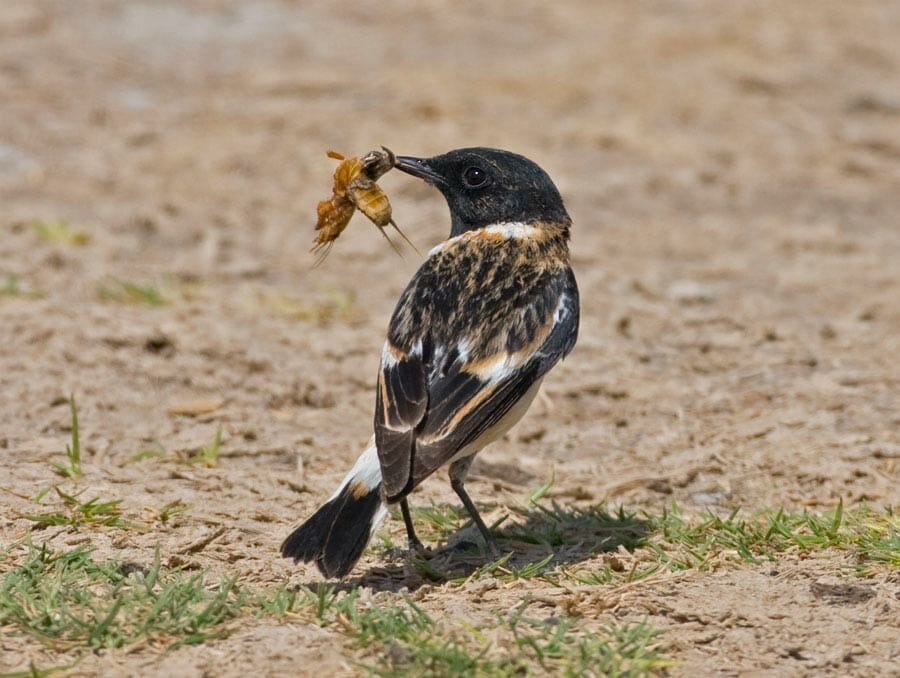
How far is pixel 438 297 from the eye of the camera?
604 cm

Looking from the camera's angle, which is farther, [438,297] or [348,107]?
[348,107]

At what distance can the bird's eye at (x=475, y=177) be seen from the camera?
6.64m

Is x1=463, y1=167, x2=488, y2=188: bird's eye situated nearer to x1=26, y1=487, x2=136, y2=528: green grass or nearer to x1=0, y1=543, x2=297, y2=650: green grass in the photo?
x1=26, y1=487, x2=136, y2=528: green grass

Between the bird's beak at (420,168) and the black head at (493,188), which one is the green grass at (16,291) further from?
the black head at (493,188)

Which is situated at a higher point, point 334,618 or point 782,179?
point 782,179

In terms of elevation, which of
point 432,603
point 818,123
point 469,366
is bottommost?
point 432,603

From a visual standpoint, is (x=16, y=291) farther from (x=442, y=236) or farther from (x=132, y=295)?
(x=442, y=236)

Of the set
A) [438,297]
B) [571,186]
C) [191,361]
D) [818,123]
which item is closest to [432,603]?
Answer: [438,297]

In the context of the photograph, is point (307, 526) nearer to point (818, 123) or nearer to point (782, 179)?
point (782, 179)

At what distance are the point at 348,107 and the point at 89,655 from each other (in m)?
8.84

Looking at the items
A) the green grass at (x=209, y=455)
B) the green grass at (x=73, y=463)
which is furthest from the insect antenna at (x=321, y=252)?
the green grass at (x=73, y=463)

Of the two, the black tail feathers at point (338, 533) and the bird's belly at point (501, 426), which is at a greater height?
the bird's belly at point (501, 426)

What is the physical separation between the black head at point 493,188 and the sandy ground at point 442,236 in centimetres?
134

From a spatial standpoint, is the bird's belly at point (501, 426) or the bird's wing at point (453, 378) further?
the bird's belly at point (501, 426)
